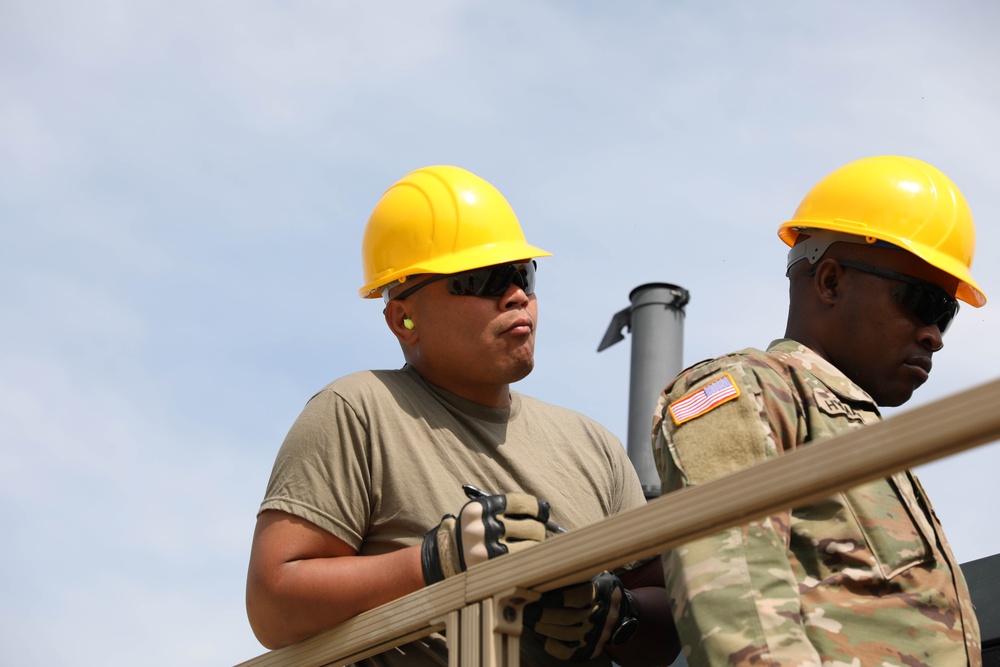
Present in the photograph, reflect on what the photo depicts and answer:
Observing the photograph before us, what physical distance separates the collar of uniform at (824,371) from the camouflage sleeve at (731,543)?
162 millimetres

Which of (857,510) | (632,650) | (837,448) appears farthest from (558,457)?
(837,448)

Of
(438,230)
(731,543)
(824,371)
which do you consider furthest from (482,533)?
(438,230)

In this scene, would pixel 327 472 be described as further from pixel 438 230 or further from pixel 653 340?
pixel 653 340

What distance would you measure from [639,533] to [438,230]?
5.46 feet

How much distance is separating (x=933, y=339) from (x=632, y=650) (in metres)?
1.09

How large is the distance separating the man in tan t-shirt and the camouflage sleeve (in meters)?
0.29

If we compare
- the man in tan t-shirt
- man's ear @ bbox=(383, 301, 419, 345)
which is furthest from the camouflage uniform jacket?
man's ear @ bbox=(383, 301, 419, 345)

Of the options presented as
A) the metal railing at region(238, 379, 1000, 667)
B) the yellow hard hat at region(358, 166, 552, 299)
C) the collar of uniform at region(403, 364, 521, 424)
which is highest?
the yellow hard hat at region(358, 166, 552, 299)

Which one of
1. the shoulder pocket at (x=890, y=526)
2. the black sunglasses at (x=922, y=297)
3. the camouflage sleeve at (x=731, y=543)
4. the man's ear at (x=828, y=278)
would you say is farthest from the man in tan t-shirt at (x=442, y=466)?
the black sunglasses at (x=922, y=297)

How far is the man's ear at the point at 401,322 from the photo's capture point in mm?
3424

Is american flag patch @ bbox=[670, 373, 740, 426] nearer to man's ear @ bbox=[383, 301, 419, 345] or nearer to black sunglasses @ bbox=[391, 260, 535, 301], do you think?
black sunglasses @ bbox=[391, 260, 535, 301]

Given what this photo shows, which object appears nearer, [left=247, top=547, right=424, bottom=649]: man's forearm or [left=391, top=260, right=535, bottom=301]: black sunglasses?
[left=247, top=547, right=424, bottom=649]: man's forearm

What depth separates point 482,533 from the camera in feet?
8.32

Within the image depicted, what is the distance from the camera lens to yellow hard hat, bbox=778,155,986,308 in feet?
10.7
